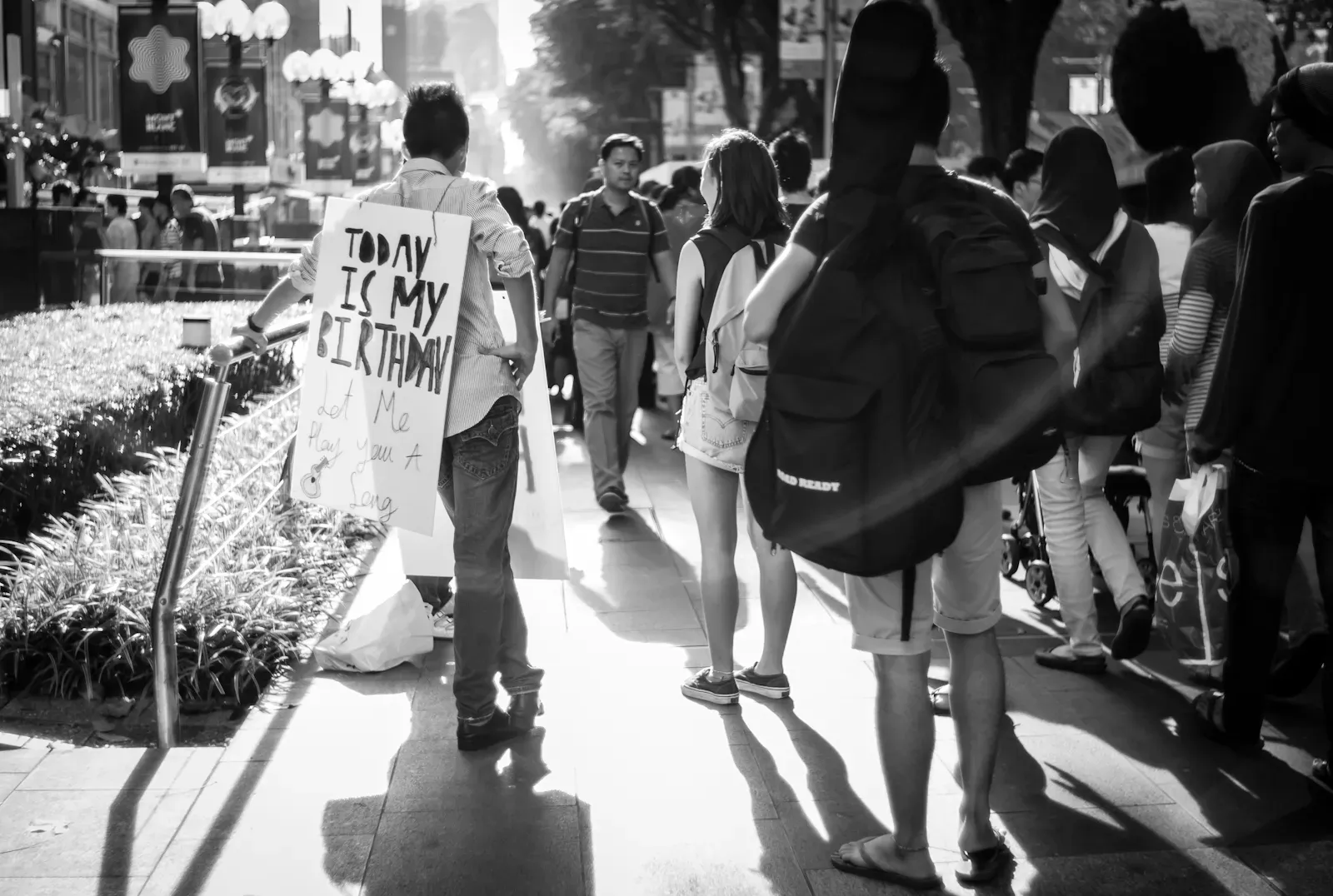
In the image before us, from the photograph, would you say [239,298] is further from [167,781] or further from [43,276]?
[167,781]

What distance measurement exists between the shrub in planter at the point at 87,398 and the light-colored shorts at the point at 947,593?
3.97m

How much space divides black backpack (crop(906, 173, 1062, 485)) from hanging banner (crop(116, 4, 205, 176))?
65.4 ft

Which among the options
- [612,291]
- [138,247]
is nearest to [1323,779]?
[612,291]

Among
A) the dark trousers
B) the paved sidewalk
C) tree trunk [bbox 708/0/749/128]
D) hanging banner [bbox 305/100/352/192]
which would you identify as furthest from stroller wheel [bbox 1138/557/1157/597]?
hanging banner [bbox 305/100/352/192]

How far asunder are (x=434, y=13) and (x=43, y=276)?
143776 millimetres

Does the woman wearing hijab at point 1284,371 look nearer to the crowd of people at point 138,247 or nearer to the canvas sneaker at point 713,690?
the canvas sneaker at point 713,690

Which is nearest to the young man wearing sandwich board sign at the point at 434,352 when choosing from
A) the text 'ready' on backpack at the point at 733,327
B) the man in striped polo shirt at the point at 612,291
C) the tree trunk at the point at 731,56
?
the text 'ready' on backpack at the point at 733,327

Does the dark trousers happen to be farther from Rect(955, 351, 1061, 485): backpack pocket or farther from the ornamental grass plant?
the ornamental grass plant

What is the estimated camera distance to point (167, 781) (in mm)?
4277

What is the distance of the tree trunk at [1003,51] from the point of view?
53.5 ft

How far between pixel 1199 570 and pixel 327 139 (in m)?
33.3

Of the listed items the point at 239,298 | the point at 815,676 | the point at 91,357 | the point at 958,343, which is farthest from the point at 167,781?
the point at 239,298

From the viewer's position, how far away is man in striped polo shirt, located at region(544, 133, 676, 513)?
8.38 meters

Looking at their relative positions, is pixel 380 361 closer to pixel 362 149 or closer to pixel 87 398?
pixel 87 398
